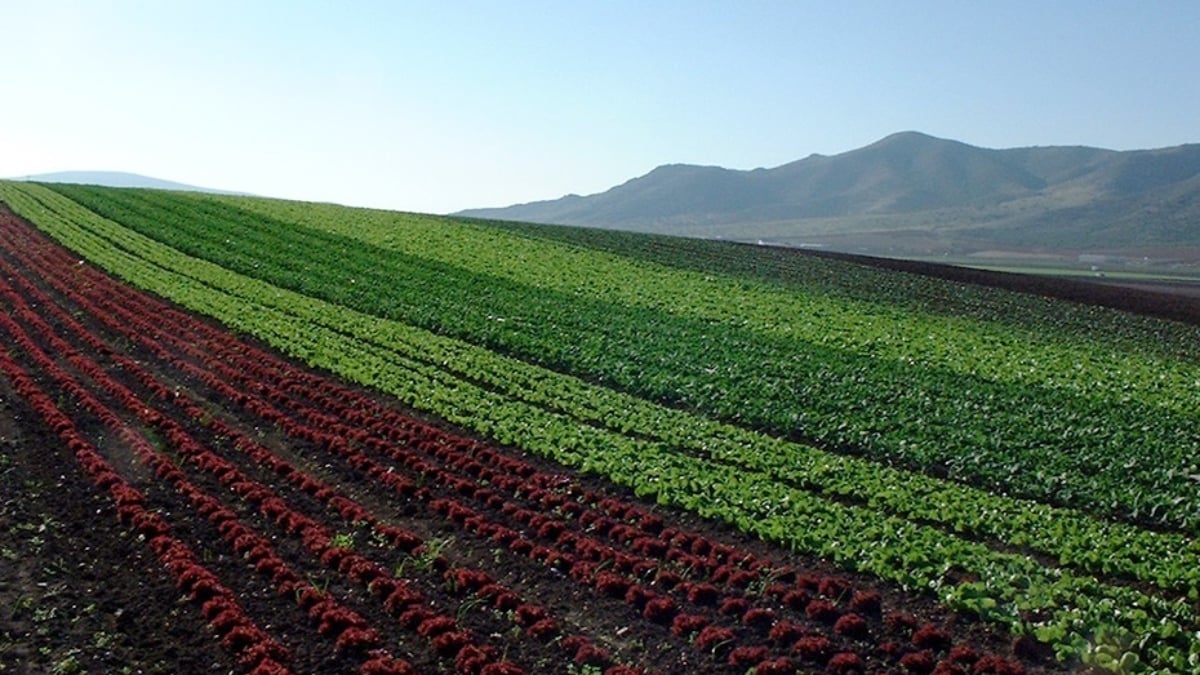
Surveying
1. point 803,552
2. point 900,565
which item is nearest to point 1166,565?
point 900,565

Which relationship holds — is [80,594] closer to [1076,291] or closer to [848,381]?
[848,381]

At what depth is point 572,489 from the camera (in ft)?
49.5

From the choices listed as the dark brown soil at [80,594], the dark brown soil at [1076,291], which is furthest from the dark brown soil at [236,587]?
the dark brown soil at [1076,291]

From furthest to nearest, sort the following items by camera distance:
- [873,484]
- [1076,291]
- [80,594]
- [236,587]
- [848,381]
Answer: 1. [1076,291]
2. [848,381]
3. [873,484]
4. [236,587]
5. [80,594]

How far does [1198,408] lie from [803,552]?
13608mm

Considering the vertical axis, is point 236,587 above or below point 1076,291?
below

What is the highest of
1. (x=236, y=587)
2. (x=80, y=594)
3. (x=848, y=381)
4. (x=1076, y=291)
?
(x=1076, y=291)

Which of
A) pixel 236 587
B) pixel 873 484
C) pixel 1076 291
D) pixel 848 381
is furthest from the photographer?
pixel 1076 291

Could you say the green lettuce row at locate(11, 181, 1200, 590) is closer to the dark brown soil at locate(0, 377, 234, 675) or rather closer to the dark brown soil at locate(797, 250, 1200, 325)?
the dark brown soil at locate(0, 377, 234, 675)

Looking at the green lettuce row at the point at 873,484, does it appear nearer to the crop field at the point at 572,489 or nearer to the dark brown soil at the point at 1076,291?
the crop field at the point at 572,489

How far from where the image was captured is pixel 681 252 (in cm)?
5275

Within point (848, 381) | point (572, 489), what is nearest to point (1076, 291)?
point (848, 381)

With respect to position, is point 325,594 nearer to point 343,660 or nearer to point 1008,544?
point 343,660

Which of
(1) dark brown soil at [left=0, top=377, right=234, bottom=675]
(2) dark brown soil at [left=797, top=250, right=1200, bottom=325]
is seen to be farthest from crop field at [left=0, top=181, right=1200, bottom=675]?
(2) dark brown soil at [left=797, top=250, right=1200, bottom=325]
